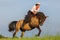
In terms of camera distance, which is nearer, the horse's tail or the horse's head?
the horse's head

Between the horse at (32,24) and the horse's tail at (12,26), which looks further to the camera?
the horse's tail at (12,26)

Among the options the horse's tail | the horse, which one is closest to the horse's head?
the horse

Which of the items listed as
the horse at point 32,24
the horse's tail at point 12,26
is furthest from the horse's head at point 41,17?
the horse's tail at point 12,26

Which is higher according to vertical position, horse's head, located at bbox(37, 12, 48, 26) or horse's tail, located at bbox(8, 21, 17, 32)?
horse's head, located at bbox(37, 12, 48, 26)

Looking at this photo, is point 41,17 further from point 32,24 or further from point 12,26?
point 12,26

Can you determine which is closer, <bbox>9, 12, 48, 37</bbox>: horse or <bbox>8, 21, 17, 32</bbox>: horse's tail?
<bbox>9, 12, 48, 37</bbox>: horse

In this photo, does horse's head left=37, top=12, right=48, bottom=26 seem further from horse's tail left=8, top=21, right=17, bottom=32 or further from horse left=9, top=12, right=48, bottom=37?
horse's tail left=8, top=21, right=17, bottom=32

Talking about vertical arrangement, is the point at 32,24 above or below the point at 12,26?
above

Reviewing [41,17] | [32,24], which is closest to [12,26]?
[32,24]

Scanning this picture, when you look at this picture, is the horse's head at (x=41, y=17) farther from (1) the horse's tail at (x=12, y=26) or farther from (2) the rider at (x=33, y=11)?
(1) the horse's tail at (x=12, y=26)

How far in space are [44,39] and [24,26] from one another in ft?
20.4

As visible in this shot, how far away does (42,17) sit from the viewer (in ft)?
60.8

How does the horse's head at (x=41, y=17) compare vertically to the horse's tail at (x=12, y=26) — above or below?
above

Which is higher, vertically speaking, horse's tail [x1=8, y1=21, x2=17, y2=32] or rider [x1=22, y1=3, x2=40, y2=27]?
rider [x1=22, y1=3, x2=40, y2=27]
